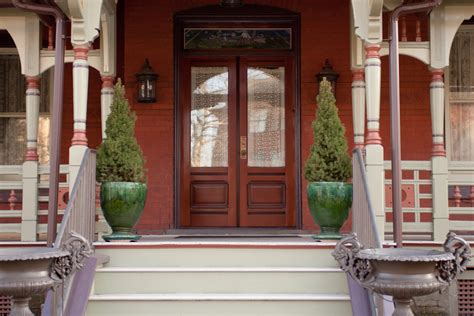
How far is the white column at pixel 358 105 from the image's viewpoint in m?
8.64

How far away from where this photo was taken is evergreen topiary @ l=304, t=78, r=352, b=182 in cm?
708

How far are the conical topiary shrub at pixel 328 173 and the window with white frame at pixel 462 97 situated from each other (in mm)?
3187

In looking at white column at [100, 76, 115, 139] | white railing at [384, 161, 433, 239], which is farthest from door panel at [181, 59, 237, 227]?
white railing at [384, 161, 433, 239]

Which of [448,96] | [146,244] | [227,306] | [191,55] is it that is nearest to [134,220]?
[146,244]

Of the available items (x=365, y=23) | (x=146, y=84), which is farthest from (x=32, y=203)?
(x=365, y=23)

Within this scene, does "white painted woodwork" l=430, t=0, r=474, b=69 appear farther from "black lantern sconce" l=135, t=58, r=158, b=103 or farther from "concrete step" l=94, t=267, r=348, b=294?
"black lantern sconce" l=135, t=58, r=158, b=103

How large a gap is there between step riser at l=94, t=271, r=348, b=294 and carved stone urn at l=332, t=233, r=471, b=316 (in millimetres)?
1353

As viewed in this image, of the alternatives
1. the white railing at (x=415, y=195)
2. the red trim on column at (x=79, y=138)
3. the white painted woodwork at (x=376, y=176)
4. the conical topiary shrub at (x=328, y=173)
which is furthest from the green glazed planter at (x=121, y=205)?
the white railing at (x=415, y=195)

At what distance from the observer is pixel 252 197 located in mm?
9789

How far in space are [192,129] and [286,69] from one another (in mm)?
1569

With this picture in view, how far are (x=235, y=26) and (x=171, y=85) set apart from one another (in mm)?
1228

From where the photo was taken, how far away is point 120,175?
7.02 meters

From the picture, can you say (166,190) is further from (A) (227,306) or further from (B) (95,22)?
(A) (227,306)

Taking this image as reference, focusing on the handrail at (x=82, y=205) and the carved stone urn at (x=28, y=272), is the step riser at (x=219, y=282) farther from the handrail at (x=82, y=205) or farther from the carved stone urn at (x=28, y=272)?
the carved stone urn at (x=28, y=272)
